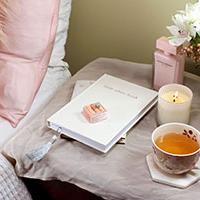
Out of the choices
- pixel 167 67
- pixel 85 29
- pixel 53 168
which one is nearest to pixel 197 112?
pixel 167 67

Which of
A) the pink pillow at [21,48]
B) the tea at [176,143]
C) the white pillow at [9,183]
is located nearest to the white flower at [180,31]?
the tea at [176,143]

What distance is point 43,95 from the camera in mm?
1196

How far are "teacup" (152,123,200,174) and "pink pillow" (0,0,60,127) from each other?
1.22 ft

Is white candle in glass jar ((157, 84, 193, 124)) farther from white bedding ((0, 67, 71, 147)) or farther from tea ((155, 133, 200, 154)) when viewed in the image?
white bedding ((0, 67, 71, 147))

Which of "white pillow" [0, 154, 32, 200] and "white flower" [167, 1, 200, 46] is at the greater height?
"white flower" [167, 1, 200, 46]

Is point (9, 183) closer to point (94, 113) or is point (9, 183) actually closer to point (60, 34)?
point (94, 113)

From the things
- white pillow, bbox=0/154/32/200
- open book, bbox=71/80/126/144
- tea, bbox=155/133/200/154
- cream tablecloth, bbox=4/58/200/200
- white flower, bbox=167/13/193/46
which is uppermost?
white flower, bbox=167/13/193/46

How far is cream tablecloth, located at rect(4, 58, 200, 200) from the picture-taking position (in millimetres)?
899

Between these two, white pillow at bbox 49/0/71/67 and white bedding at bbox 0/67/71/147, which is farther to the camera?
white pillow at bbox 49/0/71/67

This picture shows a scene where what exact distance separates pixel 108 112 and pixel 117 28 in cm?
40

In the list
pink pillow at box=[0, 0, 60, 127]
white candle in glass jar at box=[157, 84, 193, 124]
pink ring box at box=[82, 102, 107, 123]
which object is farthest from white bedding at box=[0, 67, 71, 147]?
white candle in glass jar at box=[157, 84, 193, 124]

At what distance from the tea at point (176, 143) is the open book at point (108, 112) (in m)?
0.11

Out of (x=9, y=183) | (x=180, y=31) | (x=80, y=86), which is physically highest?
(x=180, y=31)

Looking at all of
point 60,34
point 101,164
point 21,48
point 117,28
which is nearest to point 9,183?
point 101,164
